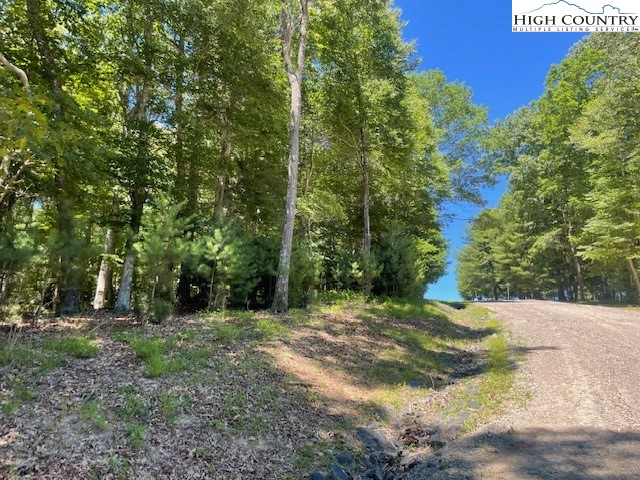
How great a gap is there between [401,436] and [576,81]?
32.1 metres

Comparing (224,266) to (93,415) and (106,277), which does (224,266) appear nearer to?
(106,277)

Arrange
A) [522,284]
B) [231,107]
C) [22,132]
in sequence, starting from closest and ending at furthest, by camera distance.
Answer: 1. [22,132]
2. [231,107]
3. [522,284]

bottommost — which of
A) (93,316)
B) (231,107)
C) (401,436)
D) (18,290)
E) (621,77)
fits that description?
(401,436)

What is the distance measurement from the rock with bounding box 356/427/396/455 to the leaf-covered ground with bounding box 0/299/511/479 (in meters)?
0.21

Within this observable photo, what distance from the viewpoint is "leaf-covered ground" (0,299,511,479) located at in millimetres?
3969

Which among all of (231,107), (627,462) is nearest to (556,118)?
(231,107)

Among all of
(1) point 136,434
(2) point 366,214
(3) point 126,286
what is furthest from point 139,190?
(2) point 366,214

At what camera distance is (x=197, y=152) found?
11.8 m

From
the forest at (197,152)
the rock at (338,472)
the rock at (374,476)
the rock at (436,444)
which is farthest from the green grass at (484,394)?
the forest at (197,152)

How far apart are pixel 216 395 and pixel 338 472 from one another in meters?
1.99

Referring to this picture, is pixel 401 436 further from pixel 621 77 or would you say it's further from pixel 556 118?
pixel 556 118

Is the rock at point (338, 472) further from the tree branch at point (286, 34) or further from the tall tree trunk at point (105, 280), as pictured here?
the tree branch at point (286, 34)

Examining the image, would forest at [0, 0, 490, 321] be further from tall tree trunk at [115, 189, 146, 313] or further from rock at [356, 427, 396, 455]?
rock at [356, 427, 396, 455]

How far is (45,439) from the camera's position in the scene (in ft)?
12.4
